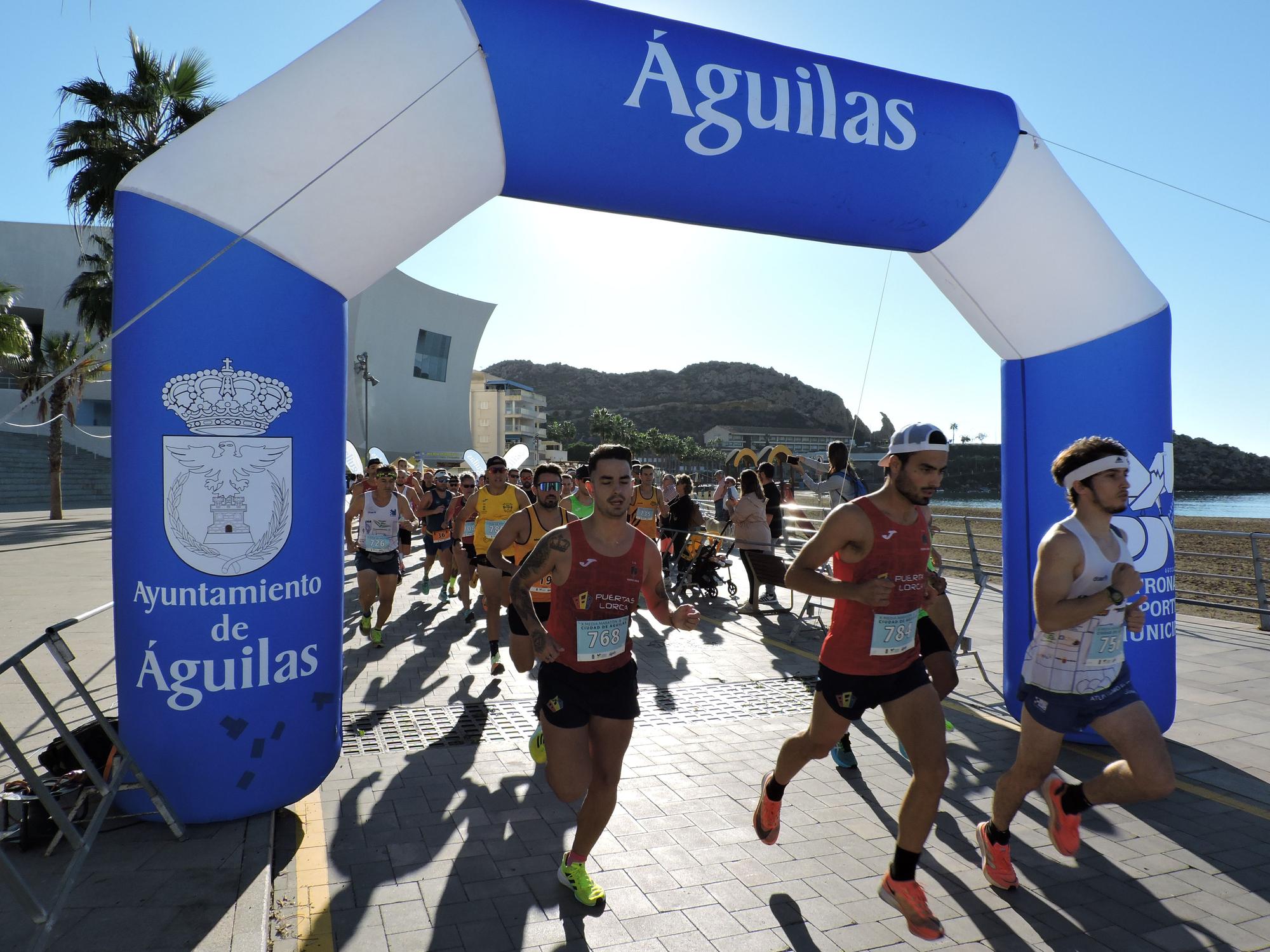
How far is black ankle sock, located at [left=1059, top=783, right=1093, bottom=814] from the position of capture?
355 centimetres

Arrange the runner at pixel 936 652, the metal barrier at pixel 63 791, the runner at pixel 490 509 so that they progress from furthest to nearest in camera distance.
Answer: the runner at pixel 490 509
the runner at pixel 936 652
the metal barrier at pixel 63 791

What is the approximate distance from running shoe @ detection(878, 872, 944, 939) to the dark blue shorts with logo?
88 centimetres

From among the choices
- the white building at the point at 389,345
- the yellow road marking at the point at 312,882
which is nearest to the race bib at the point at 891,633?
the yellow road marking at the point at 312,882

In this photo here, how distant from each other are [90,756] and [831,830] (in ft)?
12.2

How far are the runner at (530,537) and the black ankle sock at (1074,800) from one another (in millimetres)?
3068

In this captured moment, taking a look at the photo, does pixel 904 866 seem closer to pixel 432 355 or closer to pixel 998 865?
pixel 998 865

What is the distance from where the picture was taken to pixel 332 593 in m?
4.31

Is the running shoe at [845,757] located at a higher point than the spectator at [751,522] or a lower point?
lower

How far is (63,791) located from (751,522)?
292 inches

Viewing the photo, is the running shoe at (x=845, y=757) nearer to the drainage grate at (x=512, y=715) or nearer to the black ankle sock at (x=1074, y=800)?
the drainage grate at (x=512, y=715)

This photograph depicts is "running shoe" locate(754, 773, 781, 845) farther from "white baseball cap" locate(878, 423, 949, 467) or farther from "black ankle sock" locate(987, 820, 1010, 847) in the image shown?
"white baseball cap" locate(878, 423, 949, 467)

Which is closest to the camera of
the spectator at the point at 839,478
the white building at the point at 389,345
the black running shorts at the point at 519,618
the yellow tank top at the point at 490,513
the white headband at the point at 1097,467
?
the white headband at the point at 1097,467

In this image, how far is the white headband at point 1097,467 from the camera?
3428mm

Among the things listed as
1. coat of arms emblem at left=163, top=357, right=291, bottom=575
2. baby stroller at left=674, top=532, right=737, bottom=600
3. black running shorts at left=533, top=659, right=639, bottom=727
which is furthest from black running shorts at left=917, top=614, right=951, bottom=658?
baby stroller at left=674, top=532, right=737, bottom=600
